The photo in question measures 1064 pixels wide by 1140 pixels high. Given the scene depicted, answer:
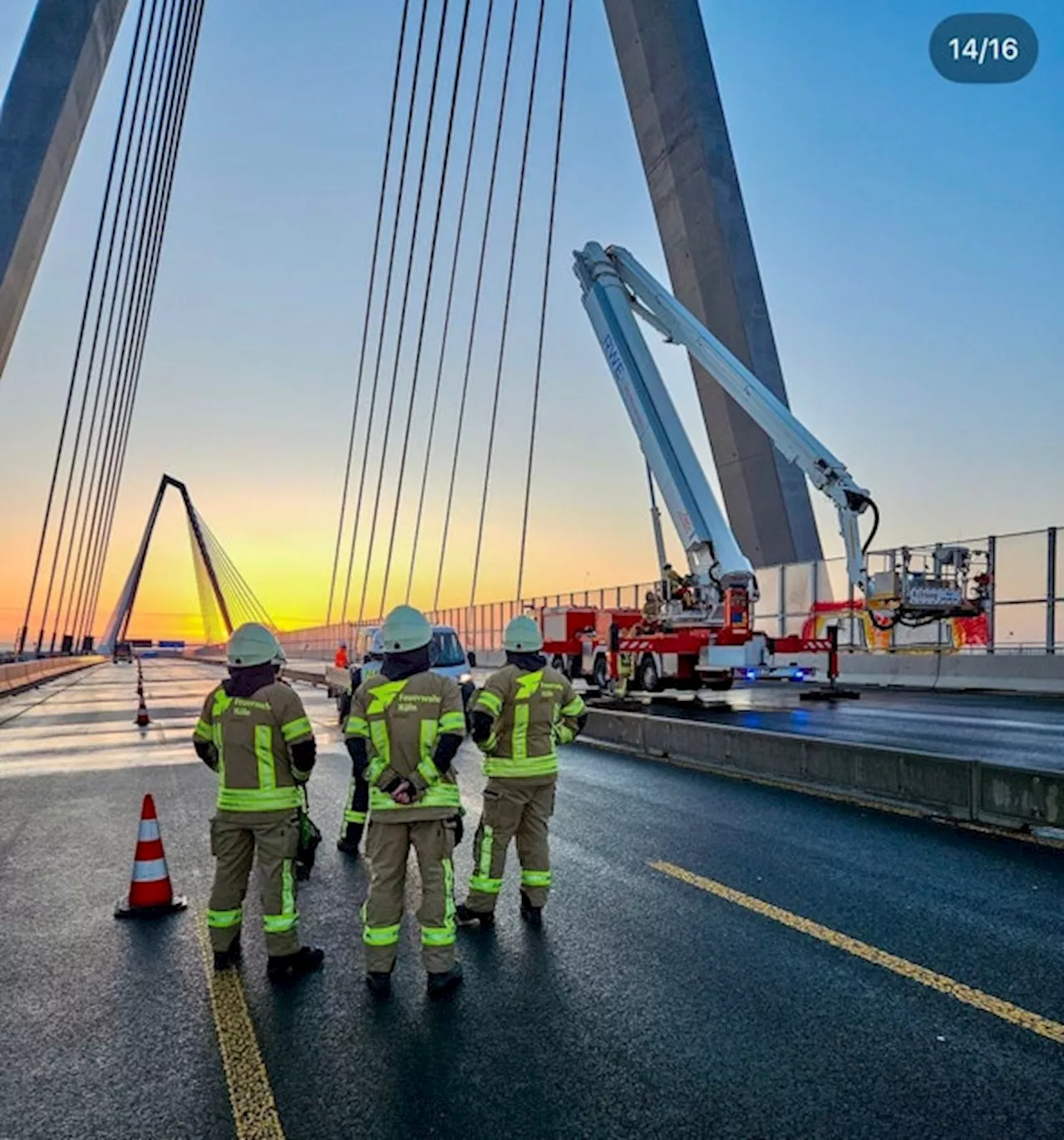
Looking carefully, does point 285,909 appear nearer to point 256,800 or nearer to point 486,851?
point 256,800

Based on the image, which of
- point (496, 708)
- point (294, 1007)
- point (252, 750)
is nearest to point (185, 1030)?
point (294, 1007)

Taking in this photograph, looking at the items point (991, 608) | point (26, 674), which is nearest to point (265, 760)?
point (991, 608)

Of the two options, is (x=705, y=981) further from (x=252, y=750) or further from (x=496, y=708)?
(x=252, y=750)

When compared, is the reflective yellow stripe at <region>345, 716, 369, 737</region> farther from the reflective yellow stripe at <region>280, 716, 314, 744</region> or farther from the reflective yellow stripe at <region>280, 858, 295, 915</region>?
the reflective yellow stripe at <region>280, 858, 295, 915</region>

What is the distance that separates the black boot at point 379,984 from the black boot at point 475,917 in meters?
1.03

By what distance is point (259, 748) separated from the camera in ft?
16.6

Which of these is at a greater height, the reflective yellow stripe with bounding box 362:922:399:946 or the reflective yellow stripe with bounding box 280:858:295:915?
the reflective yellow stripe with bounding box 280:858:295:915

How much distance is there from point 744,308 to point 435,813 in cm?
2821

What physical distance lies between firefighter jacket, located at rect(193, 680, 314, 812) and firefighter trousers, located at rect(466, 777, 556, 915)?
4.08ft

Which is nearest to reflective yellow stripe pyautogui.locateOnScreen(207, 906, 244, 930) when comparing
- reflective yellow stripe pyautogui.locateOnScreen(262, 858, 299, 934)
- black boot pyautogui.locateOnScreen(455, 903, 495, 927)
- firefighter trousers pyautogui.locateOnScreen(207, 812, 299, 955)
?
firefighter trousers pyautogui.locateOnScreen(207, 812, 299, 955)

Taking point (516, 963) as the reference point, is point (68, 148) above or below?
above

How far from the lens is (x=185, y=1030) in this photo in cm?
418

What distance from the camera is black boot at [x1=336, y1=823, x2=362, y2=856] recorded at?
301 inches

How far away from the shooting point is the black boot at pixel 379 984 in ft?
14.9
